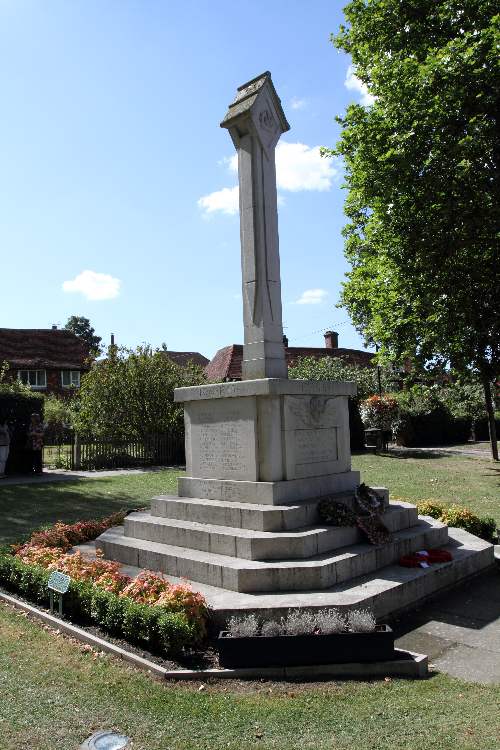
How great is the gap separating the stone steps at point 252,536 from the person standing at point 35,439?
1325cm

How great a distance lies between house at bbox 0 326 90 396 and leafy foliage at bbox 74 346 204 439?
21396mm

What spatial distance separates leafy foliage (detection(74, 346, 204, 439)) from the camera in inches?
1009

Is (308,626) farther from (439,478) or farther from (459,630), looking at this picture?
(439,478)

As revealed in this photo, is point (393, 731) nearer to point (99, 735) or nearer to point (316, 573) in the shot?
point (99, 735)

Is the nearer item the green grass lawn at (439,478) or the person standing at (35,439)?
the green grass lawn at (439,478)

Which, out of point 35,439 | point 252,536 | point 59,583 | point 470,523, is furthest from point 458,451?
point 59,583

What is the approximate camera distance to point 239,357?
40969mm

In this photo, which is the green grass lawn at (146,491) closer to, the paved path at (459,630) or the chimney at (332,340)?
the paved path at (459,630)

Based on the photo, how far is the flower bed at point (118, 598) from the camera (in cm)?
542

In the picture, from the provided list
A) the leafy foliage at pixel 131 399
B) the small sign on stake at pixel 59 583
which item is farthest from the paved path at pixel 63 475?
the small sign on stake at pixel 59 583

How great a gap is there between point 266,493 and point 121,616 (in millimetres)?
2597

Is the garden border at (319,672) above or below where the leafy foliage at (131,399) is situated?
below

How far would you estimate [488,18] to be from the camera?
14.9 meters

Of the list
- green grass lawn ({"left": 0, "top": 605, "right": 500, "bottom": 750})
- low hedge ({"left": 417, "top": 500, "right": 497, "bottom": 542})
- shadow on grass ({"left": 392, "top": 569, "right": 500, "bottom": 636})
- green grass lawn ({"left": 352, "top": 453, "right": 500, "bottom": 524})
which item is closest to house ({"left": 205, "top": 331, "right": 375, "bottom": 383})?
green grass lawn ({"left": 352, "top": 453, "right": 500, "bottom": 524})
